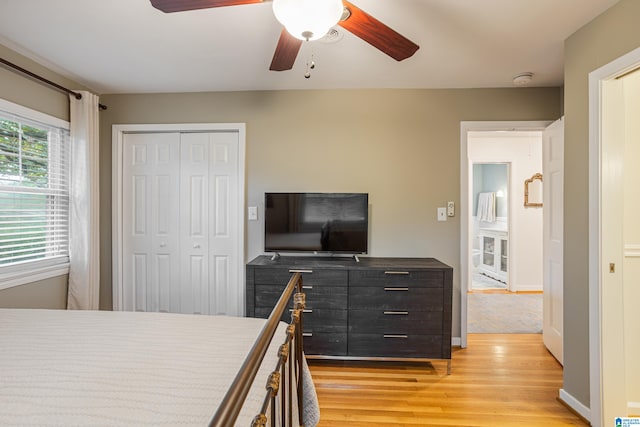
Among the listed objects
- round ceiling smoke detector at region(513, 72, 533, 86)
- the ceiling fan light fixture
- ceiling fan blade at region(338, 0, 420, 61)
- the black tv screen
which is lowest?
the black tv screen

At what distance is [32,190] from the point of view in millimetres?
2543

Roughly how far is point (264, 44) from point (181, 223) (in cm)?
191

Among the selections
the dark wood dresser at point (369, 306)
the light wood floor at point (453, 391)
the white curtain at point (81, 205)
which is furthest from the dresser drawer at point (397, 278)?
the white curtain at point (81, 205)

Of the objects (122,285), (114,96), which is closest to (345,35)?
(114,96)

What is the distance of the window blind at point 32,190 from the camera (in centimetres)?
Result: 237

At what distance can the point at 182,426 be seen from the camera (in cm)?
88

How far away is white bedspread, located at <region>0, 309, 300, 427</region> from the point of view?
0.92m

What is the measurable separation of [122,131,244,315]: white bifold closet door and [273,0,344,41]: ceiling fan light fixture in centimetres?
204

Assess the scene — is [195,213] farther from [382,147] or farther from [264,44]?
[382,147]

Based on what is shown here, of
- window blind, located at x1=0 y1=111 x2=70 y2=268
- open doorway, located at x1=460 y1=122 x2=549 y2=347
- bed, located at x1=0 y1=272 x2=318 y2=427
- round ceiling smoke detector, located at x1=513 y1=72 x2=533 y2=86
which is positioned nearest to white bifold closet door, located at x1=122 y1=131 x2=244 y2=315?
window blind, located at x1=0 y1=111 x2=70 y2=268

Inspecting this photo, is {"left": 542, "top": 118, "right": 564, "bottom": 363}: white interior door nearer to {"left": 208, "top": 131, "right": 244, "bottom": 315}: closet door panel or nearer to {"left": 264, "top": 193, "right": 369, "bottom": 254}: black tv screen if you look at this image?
{"left": 264, "top": 193, "right": 369, "bottom": 254}: black tv screen

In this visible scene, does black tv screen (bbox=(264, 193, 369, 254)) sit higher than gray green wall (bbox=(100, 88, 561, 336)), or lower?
lower

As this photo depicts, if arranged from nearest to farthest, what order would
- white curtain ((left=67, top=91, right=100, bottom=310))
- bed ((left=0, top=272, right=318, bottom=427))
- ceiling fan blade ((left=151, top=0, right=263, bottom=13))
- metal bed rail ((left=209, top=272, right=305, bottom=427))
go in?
metal bed rail ((left=209, top=272, right=305, bottom=427)) → bed ((left=0, top=272, right=318, bottom=427)) → ceiling fan blade ((left=151, top=0, right=263, bottom=13)) → white curtain ((left=67, top=91, right=100, bottom=310))

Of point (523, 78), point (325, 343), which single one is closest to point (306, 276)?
point (325, 343)
